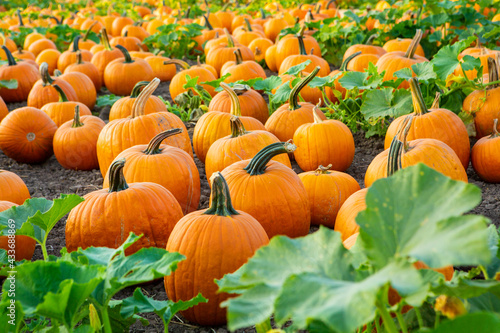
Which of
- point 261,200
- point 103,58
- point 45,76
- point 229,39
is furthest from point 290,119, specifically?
point 103,58

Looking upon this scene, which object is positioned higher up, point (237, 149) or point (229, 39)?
point (229, 39)

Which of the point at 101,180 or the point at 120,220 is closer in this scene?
the point at 120,220

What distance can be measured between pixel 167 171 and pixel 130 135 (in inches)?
28.5

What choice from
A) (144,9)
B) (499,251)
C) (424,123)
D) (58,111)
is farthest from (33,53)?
(499,251)

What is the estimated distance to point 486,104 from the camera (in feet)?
12.5

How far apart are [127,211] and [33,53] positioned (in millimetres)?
6657

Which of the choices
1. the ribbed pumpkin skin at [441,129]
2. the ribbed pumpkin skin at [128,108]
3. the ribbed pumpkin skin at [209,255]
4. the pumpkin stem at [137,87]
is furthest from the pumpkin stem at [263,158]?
the ribbed pumpkin skin at [128,108]

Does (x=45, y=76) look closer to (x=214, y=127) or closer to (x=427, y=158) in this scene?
(x=214, y=127)

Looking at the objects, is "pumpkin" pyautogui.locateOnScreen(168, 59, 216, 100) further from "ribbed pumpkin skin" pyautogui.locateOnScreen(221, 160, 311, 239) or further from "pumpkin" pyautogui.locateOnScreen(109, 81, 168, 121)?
"ribbed pumpkin skin" pyautogui.locateOnScreen(221, 160, 311, 239)

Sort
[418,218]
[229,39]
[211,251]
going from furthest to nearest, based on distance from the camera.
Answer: [229,39]
[211,251]
[418,218]

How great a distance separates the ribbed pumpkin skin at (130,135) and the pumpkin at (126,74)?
2660 mm

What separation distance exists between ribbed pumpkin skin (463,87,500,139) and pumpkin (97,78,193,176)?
2226 mm

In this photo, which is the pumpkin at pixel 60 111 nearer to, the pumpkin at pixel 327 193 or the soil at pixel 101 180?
the soil at pixel 101 180

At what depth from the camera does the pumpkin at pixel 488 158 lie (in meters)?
3.36
